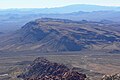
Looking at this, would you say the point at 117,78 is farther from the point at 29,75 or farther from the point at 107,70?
the point at 107,70

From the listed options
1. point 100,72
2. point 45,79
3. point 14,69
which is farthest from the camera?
point 14,69

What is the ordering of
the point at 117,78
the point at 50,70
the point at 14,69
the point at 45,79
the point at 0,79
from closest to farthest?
the point at 117,78, the point at 45,79, the point at 50,70, the point at 0,79, the point at 14,69

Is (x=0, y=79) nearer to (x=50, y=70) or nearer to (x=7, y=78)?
(x=7, y=78)

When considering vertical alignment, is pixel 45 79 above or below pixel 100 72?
above

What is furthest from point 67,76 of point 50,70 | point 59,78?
point 50,70

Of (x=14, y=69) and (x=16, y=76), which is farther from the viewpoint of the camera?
(x=14, y=69)

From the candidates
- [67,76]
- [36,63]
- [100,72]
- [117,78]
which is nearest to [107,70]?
[100,72]

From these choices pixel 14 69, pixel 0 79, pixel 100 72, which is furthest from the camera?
pixel 14 69

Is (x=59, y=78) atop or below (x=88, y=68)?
atop

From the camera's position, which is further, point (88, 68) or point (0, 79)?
point (88, 68)
